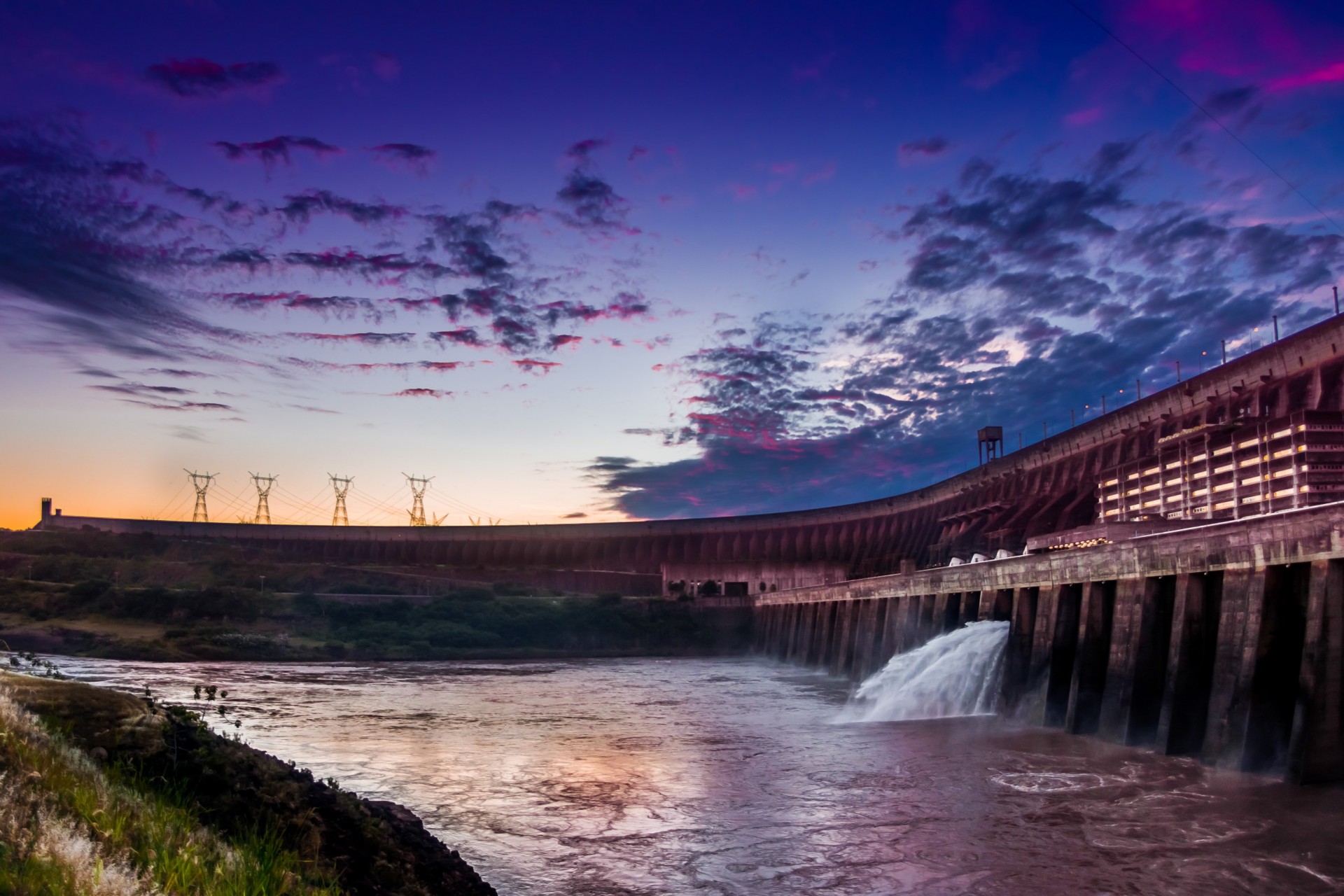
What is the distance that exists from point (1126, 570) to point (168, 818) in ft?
60.7

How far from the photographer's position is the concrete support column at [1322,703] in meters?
13.7

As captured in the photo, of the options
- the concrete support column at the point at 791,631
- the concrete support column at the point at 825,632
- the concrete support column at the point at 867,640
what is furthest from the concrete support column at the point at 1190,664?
the concrete support column at the point at 791,631

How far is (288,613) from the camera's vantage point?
65562mm

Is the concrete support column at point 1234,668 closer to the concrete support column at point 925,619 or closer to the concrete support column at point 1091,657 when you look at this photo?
the concrete support column at point 1091,657

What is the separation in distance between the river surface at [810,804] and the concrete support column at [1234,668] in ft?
1.72

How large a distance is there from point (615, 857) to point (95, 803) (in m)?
6.54

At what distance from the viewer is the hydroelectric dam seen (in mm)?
15055

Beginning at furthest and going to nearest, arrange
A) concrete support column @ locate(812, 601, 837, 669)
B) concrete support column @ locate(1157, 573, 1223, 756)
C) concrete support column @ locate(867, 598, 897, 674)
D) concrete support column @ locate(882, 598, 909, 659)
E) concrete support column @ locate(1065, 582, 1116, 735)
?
concrete support column @ locate(812, 601, 837, 669), concrete support column @ locate(867, 598, 897, 674), concrete support column @ locate(882, 598, 909, 659), concrete support column @ locate(1065, 582, 1116, 735), concrete support column @ locate(1157, 573, 1223, 756)

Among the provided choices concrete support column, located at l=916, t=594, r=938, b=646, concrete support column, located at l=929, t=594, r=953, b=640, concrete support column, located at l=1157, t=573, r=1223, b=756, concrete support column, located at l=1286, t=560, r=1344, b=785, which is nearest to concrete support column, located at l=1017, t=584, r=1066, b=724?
concrete support column, located at l=1157, t=573, r=1223, b=756

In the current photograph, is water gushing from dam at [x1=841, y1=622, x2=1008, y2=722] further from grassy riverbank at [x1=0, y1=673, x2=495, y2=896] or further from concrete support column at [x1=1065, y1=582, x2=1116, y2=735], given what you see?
grassy riverbank at [x1=0, y1=673, x2=495, y2=896]

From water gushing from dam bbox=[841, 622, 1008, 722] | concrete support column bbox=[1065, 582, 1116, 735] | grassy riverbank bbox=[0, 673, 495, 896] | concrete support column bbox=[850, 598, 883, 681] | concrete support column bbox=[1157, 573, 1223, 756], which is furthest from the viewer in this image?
concrete support column bbox=[850, 598, 883, 681]

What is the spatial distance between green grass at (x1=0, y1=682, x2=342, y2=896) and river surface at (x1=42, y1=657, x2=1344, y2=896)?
3.90m

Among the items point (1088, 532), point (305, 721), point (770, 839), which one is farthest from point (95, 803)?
point (1088, 532)

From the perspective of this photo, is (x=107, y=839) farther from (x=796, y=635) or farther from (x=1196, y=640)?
(x=796, y=635)
